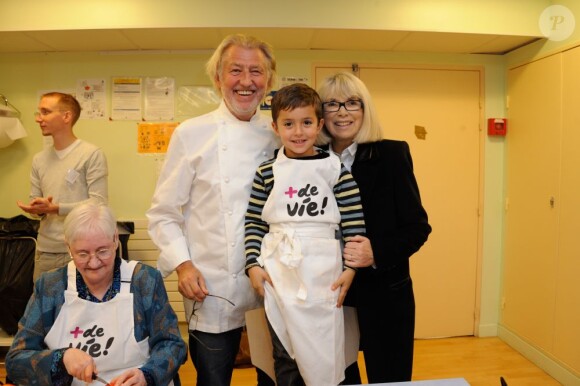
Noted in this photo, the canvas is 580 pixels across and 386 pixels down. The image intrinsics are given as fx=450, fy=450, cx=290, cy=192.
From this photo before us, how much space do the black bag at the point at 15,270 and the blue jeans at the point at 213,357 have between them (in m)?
1.94

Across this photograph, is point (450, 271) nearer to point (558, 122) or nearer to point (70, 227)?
point (558, 122)

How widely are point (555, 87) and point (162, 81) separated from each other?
8.92 feet

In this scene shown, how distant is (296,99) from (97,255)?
791mm

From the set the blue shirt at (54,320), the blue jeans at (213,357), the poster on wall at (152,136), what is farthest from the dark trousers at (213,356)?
the poster on wall at (152,136)

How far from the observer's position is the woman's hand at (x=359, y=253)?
Result: 1.43 metres

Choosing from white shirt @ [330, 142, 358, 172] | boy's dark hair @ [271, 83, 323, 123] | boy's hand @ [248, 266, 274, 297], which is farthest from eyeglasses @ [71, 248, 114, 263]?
white shirt @ [330, 142, 358, 172]

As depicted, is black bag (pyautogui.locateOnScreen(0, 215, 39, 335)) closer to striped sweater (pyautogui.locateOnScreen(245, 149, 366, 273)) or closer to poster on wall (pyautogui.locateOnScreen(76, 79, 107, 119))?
poster on wall (pyautogui.locateOnScreen(76, 79, 107, 119))

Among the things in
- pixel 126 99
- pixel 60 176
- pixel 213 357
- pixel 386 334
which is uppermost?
pixel 126 99

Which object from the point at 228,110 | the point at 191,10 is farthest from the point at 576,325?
the point at 191,10

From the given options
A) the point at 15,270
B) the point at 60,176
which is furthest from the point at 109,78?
the point at 15,270

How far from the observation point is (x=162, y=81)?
11.0 feet

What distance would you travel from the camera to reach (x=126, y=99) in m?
3.34

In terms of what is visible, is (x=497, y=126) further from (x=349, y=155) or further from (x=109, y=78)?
(x=109, y=78)

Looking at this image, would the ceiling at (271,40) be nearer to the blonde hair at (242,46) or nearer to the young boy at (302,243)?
the blonde hair at (242,46)
